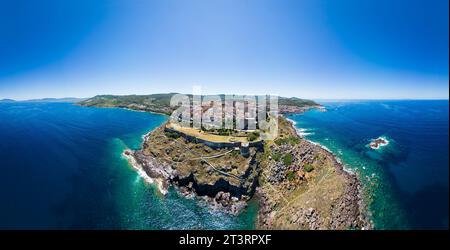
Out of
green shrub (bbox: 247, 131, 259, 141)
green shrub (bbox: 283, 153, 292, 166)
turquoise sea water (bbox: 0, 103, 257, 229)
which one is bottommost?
turquoise sea water (bbox: 0, 103, 257, 229)

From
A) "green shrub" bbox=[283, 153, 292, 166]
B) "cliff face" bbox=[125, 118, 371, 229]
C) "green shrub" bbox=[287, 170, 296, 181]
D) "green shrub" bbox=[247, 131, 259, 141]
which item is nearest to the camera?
"cliff face" bbox=[125, 118, 371, 229]

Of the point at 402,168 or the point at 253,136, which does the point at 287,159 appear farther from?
the point at 402,168

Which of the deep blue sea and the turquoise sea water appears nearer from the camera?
the deep blue sea

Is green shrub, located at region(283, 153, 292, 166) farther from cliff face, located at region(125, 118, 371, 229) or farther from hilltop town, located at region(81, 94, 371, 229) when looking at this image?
hilltop town, located at region(81, 94, 371, 229)

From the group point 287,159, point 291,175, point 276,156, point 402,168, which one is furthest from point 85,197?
point 402,168

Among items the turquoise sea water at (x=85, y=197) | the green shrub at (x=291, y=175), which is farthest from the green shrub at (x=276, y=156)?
the turquoise sea water at (x=85, y=197)

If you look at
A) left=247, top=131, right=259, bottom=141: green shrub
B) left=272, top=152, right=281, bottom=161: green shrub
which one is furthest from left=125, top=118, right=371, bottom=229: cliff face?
left=247, top=131, right=259, bottom=141: green shrub

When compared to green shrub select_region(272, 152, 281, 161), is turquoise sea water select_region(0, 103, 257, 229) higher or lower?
lower

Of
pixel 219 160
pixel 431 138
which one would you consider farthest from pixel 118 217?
pixel 431 138

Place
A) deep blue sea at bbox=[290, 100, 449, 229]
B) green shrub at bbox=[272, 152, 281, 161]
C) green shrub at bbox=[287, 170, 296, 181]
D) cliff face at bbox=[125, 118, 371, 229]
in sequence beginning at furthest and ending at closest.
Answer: green shrub at bbox=[272, 152, 281, 161]
green shrub at bbox=[287, 170, 296, 181]
cliff face at bbox=[125, 118, 371, 229]
deep blue sea at bbox=[290, 100, 449, 229]
